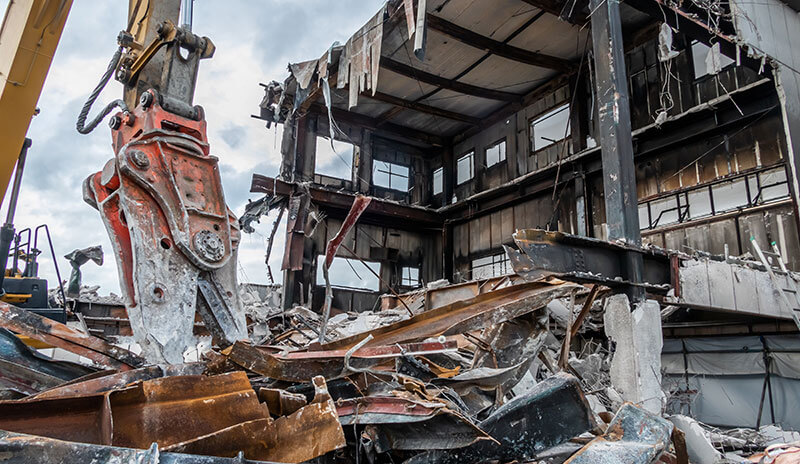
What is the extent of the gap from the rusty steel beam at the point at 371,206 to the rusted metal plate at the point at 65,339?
36.3 feet

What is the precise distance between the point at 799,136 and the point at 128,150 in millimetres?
11572

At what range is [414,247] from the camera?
1720cm

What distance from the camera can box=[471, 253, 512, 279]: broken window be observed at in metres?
14.8

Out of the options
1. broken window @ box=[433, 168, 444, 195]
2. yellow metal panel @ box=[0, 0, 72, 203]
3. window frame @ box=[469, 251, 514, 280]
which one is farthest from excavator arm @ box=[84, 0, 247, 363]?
broken window @ box=[433, 168, 444, 195]

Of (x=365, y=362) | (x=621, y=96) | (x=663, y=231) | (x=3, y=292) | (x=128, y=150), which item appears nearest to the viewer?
(x=365, y=362)

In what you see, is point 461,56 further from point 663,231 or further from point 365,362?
point 365,362

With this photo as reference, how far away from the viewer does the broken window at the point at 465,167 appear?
1691 centimetres

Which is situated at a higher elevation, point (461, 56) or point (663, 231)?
point (461, 56)

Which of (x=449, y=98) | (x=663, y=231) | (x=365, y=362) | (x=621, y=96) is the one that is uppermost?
(x=449, y=98)

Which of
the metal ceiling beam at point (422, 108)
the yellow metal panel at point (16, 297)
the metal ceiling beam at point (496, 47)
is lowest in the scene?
the yellow metal panel at point (16, 297)

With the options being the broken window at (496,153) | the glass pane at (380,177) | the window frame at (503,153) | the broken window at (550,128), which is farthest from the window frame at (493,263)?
the glass pane at (380,177)

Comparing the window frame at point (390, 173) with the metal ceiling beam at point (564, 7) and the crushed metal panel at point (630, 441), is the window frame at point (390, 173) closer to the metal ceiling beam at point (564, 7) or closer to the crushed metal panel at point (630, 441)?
the metal ceiling beam at point (564, 7)

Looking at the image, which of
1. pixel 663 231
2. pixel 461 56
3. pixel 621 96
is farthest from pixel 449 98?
pixel 621 96

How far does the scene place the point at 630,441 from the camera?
258 cm
